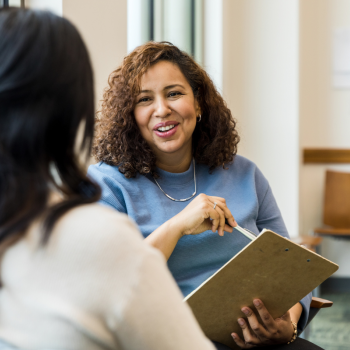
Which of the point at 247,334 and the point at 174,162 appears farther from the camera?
the point at 174,162

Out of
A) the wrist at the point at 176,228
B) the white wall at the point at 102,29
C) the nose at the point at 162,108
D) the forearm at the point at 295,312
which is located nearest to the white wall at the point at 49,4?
the white wall at the point at 102,29

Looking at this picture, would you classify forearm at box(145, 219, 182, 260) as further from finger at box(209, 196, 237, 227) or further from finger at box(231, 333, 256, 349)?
finger at box(231, 333, 256, 349)

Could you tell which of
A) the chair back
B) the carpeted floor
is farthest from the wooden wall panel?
the carpeted floor

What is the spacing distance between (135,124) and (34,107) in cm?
91

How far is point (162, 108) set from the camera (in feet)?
4.70

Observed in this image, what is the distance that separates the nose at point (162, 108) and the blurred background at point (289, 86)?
0.89 m

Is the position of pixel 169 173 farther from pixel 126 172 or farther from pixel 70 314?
pixel 70 314

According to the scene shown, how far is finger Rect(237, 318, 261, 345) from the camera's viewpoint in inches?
47.1

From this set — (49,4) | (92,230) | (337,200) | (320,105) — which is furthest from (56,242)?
(320,105)

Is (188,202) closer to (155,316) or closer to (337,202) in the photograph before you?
(155,316)

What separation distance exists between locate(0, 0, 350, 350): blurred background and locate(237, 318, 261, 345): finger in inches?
52.5

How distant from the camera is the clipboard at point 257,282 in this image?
106 cm

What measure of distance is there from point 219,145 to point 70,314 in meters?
1.09

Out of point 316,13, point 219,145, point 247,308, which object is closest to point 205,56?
point 316,13
